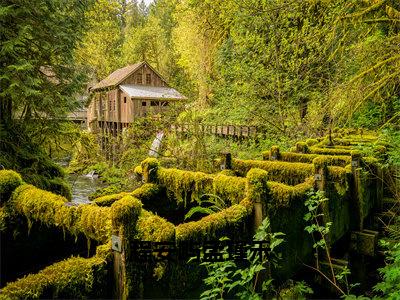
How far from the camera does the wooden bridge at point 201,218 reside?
323 centimetres

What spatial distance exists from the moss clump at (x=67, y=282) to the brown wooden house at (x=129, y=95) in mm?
26740

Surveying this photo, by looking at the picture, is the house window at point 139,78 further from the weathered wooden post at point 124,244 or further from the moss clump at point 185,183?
the weathered wooden post at point 124,244

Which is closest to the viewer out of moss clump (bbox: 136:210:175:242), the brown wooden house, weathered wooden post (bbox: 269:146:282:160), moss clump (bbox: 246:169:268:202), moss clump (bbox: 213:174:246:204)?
moss clump (bbox: 136:210:175:242)

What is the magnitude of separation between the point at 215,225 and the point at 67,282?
1.93 m

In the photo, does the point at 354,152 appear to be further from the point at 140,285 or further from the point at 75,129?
the point at 75,129

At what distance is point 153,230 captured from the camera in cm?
347

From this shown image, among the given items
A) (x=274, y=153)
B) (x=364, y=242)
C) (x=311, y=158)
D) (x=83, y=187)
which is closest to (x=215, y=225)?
(x=274, y=153)

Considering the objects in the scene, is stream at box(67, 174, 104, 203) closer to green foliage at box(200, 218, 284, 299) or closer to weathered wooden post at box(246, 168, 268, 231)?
weathered wooden post at box(246, 168, 268, 231)

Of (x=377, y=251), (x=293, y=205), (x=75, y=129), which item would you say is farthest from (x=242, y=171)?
(x=75, y=129)

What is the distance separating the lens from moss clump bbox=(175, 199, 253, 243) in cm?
385

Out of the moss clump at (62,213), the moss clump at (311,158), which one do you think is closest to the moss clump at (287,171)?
the moss clump at (311,158)

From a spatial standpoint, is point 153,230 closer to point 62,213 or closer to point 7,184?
point 62,213

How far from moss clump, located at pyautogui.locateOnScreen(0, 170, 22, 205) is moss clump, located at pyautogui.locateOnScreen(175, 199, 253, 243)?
245cm

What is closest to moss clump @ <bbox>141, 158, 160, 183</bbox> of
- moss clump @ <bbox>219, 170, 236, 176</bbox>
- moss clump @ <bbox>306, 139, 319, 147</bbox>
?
moss clump @ <bbox>219, 170, 236, 176</bbox>
